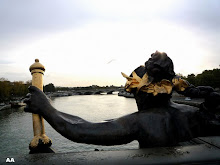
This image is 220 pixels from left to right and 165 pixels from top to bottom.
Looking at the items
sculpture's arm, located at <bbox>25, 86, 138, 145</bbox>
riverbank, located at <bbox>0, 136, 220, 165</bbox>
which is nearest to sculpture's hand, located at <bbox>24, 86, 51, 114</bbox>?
sculpture's arm, located at <bbox>25, 86, 138, 145</bbox>

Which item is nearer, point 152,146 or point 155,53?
point 152,146

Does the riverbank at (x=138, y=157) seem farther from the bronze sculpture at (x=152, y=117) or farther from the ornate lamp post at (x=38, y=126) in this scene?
the ornate lamp post at (x=38, y=126)

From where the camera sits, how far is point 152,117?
8.41ft

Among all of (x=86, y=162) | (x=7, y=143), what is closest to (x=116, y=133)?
(x=86, y=162)

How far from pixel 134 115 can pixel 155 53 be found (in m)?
0.88

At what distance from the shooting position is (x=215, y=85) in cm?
3647

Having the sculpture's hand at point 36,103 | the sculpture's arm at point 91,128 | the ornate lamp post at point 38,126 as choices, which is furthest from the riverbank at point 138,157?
the ornate lamp post at point 38,126

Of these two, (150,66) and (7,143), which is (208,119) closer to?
(150,66)

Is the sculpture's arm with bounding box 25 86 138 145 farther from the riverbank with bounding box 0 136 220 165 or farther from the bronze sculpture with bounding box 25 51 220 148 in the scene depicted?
the riverbank with bounding box 0 136 220 165

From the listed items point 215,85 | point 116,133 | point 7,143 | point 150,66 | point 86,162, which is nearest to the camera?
point 86,162

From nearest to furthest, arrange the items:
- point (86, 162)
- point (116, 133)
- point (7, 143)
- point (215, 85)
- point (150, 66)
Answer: point (86, 162) → point (116, 133) → point (150, 66) → point (7, 143) → point (215, 85)

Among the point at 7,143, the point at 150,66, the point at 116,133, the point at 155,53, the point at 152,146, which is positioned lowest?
the point at 7,143

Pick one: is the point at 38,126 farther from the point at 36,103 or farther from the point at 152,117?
the point at 152,117

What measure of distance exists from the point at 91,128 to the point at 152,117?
780 millimetres
